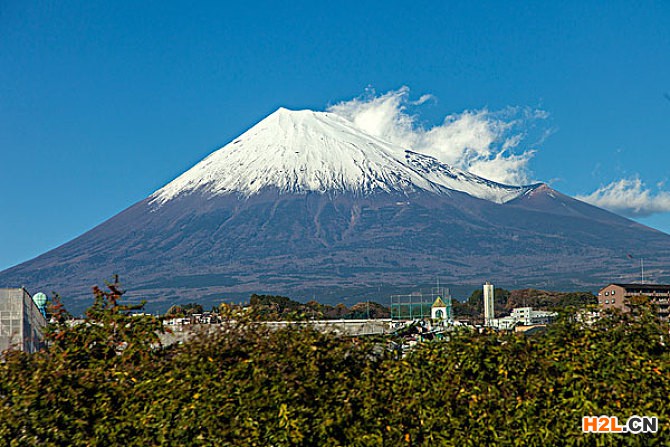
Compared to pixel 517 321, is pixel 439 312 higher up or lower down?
lower down

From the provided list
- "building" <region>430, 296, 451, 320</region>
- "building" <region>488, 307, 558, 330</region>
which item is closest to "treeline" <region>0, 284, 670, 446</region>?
"building" <region>488, 307, 558, 330</region>

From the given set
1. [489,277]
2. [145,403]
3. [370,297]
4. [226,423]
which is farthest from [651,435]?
[489,277]

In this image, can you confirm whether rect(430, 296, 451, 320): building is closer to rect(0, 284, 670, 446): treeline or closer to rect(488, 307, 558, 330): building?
rect(488, 307, 558, 330): building

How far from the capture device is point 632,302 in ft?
21.9

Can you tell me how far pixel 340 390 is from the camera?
599 centimetres

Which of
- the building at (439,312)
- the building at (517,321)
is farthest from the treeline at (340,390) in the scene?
the building at (439,312)

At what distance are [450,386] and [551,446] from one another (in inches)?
30.7

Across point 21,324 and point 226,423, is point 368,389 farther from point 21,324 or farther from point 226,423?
point 21,324

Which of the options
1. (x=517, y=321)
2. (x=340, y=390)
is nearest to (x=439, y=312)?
(x=517, y=321)

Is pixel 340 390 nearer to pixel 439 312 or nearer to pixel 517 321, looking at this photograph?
pixel 517 321

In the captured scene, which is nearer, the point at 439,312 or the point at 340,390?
the point at 340,390

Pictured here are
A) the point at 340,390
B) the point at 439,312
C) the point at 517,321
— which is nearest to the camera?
the point at 340,390

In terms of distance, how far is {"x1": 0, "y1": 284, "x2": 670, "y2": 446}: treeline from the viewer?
5.57 m

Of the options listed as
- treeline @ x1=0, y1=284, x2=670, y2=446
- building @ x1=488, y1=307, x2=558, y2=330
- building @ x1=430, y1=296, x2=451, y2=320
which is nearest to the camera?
treeline @ x1=0, y1=284, x2=670, y2=446
